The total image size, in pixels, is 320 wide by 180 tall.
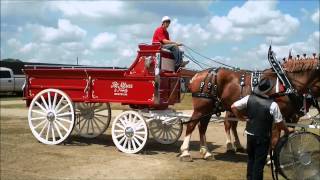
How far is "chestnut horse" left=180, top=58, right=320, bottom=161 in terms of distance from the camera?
9.57 m

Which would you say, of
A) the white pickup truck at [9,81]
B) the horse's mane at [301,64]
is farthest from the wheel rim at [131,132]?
the white pickup truck at [9,81]

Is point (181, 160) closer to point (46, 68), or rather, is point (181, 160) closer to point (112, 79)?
point (112, 79)

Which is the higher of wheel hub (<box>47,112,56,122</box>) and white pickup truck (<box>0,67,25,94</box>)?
white pickup truck (<box>0,67,25,94</box>)

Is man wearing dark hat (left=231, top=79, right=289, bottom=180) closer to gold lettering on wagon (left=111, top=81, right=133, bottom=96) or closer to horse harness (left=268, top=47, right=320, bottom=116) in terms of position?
horse harness (left=268, top=47, right=320, bottom=116)

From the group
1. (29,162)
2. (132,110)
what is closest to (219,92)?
(132,110)

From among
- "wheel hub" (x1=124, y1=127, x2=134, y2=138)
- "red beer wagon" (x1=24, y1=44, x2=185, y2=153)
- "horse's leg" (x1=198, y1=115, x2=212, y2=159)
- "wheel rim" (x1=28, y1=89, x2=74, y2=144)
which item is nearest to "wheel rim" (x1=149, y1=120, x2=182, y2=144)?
"red beer wagon" (x1=24, y1=44, x2=185, y2=153)

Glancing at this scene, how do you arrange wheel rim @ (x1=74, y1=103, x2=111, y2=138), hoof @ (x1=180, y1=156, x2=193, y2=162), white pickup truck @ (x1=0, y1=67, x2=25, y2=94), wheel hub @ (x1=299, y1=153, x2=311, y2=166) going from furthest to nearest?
white pickup truck @ (x1=0, y1=67, x2=25, y2=94) < wheel rim @ (x1=74, y1=103, x2=111, y2=138) < hoof @ (x1=180, y1=156, x2=193, y2=162) < wheel hub @ (x1=299, y1=153, x2=311, y2=166)

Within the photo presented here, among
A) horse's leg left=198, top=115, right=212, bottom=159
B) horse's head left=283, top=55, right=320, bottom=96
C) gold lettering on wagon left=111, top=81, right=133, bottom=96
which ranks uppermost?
horse's head left=283, top=55, right=320, bottom=96

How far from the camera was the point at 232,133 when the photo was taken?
1252cm

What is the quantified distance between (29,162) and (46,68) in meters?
3.65

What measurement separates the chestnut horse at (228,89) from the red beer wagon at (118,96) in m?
0.69

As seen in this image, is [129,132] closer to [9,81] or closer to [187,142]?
[187,142]

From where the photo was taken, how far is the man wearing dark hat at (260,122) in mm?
6938

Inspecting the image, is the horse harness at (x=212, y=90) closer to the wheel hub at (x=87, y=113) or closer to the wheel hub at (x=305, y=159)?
the wheel hub at (x=305, y=159)
